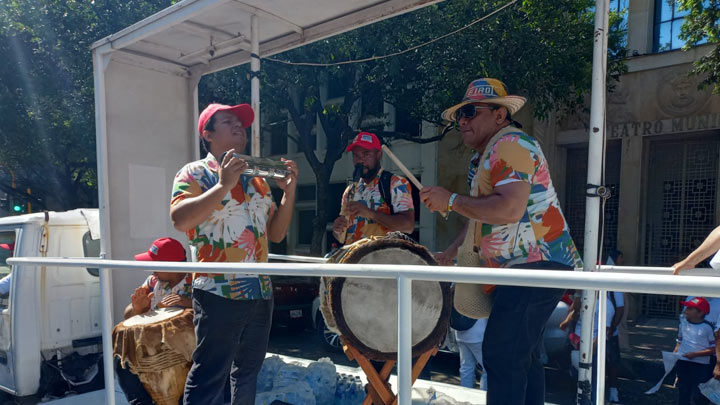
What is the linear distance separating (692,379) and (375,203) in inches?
136

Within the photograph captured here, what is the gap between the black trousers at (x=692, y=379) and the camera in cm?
418

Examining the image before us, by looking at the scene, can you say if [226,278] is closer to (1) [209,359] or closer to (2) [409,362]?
(1) [209,359]

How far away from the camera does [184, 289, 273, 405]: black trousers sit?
212 centimetres

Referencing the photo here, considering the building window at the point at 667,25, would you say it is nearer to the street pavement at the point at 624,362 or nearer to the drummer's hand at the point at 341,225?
the street pavement at the point at 624,362

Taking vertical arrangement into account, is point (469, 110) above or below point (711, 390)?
above

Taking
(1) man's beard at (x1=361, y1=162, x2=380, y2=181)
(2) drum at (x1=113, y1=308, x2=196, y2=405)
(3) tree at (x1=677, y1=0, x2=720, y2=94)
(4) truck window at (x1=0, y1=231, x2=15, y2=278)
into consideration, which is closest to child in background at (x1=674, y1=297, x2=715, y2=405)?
(1) man's beard at (x1=361, y1=162, x2=380, y2=181)

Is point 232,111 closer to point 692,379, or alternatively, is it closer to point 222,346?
point 222,346

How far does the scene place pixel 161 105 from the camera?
13.9 feet

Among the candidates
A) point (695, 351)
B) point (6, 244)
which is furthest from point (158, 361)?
point (695, 351)

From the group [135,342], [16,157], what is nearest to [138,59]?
[135,342]

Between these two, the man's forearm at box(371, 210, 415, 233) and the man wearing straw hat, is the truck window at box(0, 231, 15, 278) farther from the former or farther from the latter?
the man wearing straw hat

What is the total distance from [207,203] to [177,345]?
914 mm

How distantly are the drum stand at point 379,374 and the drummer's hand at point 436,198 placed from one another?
700mm

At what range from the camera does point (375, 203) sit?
10.5 ft
